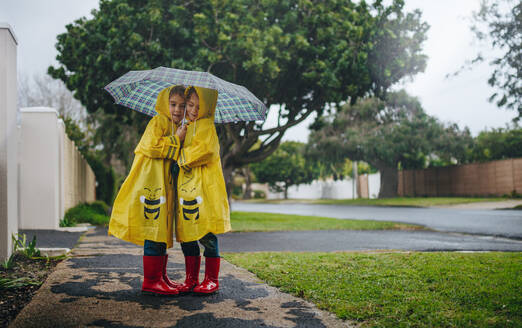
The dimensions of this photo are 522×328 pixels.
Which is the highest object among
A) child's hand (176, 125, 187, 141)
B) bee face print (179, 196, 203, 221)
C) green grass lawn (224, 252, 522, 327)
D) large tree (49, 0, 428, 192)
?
large tree (49, 0, 428, 192)

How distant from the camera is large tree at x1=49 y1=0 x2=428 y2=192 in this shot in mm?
12555

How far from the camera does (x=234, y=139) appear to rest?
50.9 ft

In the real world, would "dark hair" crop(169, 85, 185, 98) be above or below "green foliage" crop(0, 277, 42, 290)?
above

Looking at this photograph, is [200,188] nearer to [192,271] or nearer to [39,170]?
[192,271]

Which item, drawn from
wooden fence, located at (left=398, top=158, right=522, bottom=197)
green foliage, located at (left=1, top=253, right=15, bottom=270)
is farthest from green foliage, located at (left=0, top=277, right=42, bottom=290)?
wooden fence, located at (left=398, top=158, right=522, bottom=197)

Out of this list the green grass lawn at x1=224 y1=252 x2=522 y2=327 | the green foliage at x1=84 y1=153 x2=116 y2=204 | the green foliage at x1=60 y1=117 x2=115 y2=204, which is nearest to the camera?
the green grass lawn at x1=224 y1=252 x2=522 y2=327

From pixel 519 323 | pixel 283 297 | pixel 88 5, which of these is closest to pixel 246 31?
pixel 88 5

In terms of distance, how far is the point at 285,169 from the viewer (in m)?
52.4

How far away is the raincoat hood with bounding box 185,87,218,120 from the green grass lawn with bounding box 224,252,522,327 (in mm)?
1697

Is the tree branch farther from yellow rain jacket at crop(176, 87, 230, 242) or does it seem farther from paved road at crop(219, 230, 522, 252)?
yellow rain jacket at crop(176, 87, 230, 242)

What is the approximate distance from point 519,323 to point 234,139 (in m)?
12.8

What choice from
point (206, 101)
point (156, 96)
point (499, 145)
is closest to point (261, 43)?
point (156, 96)

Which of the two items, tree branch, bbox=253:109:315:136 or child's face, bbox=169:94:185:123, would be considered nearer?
child's face, bbox=169:94:185:123

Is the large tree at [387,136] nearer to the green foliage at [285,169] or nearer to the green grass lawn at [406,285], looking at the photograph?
the green foliage at [285,169]
